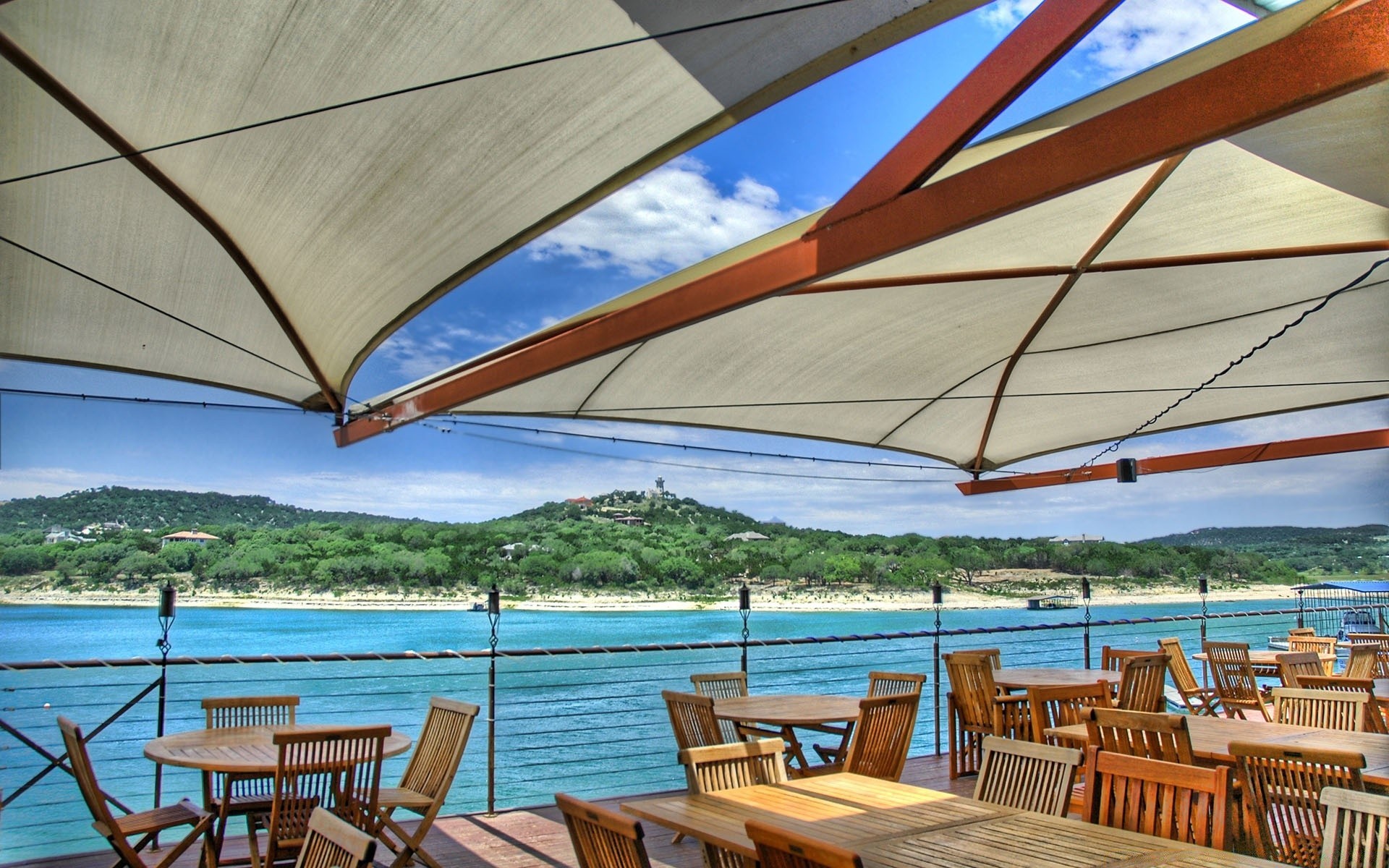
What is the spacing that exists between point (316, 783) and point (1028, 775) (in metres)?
2.69

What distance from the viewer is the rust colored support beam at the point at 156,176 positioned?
287 centimetres

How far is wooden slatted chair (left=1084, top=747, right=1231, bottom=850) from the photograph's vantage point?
264 cm

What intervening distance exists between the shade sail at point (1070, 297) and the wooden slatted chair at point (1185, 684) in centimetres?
203

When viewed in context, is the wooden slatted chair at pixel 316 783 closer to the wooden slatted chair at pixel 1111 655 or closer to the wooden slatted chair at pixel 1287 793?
the wooden slatted chair at pixel 1287 793

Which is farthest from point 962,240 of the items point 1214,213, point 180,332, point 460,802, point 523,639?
point 523,639

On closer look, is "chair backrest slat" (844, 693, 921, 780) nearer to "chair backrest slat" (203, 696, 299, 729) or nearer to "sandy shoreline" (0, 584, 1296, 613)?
"chair backrest slat" (203, 696, 299, 729)

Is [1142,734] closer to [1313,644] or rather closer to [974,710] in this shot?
[974,710]

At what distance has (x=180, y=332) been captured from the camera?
5.32 metres

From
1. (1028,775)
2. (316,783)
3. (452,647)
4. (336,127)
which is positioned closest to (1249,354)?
(1028,775)

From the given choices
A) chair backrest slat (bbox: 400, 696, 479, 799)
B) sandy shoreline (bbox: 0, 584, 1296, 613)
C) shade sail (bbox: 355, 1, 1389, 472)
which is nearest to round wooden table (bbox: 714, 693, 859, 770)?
chair backrest slat (bbox: 400, 696, 479, 799)

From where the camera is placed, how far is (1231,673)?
7.20 meters

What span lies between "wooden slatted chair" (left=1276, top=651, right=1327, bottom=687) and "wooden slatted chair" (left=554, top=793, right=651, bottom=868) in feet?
16.3

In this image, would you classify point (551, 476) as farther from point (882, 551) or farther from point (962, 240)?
point (962, 240)

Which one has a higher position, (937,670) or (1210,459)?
(1210,459)
